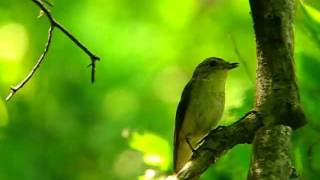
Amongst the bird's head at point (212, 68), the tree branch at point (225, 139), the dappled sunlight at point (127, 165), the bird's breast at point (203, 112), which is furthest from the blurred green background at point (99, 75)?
the tree branch at point (225, 139)

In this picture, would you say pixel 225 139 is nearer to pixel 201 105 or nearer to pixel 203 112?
pixel 203 112

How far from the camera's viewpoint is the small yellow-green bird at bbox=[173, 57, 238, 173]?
499cm

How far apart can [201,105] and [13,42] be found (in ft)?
8.69

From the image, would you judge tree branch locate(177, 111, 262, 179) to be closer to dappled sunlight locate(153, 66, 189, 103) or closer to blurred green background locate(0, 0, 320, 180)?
blurred green background locate(0, 0, 320, 180)

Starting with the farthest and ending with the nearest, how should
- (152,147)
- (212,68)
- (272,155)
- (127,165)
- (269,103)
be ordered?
(127,165), (212,68), (152,147), (269,103), (272,155)

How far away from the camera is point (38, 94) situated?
7426 mm

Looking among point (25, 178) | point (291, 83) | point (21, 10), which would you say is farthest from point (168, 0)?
point (291, 83)

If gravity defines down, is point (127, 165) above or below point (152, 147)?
above

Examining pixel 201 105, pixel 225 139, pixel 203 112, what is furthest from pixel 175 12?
pixel 225 139

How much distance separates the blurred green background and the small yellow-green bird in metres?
1.33

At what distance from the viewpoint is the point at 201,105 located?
5.20 meters

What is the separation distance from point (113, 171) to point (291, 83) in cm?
475

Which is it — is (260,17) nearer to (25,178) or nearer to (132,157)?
(25,178)

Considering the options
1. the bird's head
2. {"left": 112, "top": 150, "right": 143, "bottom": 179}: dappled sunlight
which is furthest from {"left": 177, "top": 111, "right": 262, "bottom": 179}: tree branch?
{"left": 112, "top": 150, "right": 143, "bottom": 179}: dappled sunlight
